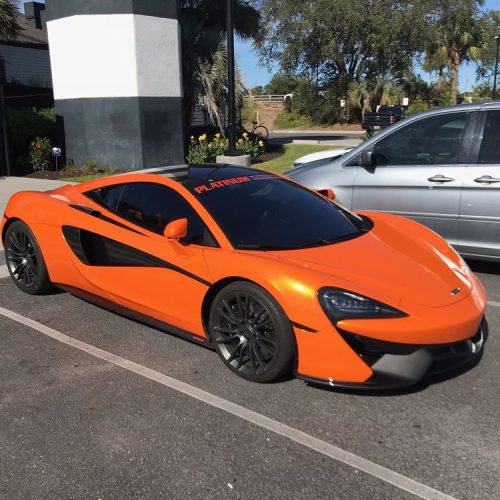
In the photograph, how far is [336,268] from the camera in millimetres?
3305

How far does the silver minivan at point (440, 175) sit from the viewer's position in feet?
16.7

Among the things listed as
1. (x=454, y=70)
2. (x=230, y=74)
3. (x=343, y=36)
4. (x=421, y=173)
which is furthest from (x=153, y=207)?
(x=454, y=70)

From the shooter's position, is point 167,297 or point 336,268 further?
point 167,297

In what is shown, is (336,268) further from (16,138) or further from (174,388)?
(16,138)

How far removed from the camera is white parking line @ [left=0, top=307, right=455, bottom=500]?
97.3 inches

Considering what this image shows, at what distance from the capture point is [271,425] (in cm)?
297

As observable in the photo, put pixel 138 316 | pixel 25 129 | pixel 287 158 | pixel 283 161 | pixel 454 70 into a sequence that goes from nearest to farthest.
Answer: pixel 138 316, pixel 25 129, pixel 283 161, pixel 287 158, pixel 454 70

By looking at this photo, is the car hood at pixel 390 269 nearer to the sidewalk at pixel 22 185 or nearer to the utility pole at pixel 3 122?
the sidewalk at pixel 22 185

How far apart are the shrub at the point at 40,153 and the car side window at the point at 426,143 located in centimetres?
1132

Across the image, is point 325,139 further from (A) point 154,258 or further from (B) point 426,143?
(A) point 154,258

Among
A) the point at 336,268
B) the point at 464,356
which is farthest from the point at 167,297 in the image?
the point at 464,356

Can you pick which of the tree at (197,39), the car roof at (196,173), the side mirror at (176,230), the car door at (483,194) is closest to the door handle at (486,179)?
the car door at (483,194)

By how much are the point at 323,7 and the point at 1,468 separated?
124ft

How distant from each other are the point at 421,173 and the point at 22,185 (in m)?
9.86
